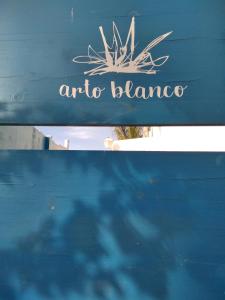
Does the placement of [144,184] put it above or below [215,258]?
above

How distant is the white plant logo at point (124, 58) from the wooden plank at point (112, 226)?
559 millimetres

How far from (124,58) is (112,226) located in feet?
3.57

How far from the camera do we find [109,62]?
213 centimetres

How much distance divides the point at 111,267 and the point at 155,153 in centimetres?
76

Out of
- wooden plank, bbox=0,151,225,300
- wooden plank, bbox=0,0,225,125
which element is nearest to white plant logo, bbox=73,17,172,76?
wooden plank, bbox=0,0,225,125

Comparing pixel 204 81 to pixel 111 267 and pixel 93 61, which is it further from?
pixel 111 267

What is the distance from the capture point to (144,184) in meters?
2.04

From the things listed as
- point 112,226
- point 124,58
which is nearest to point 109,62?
point 124,58

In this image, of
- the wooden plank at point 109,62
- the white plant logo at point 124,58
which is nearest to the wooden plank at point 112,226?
the wooden plank at point 109,62

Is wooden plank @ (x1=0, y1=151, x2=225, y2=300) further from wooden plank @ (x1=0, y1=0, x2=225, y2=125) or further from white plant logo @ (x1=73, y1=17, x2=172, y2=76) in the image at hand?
white plant logo @ (x1=73, y1=17, x2=172, y2=76)

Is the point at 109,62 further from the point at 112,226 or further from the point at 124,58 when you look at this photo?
the point at 112,226

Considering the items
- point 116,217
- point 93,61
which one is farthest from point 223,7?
point 116,217

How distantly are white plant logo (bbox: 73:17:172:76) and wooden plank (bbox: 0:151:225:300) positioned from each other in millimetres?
559

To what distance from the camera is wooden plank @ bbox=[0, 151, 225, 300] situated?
1986mm
